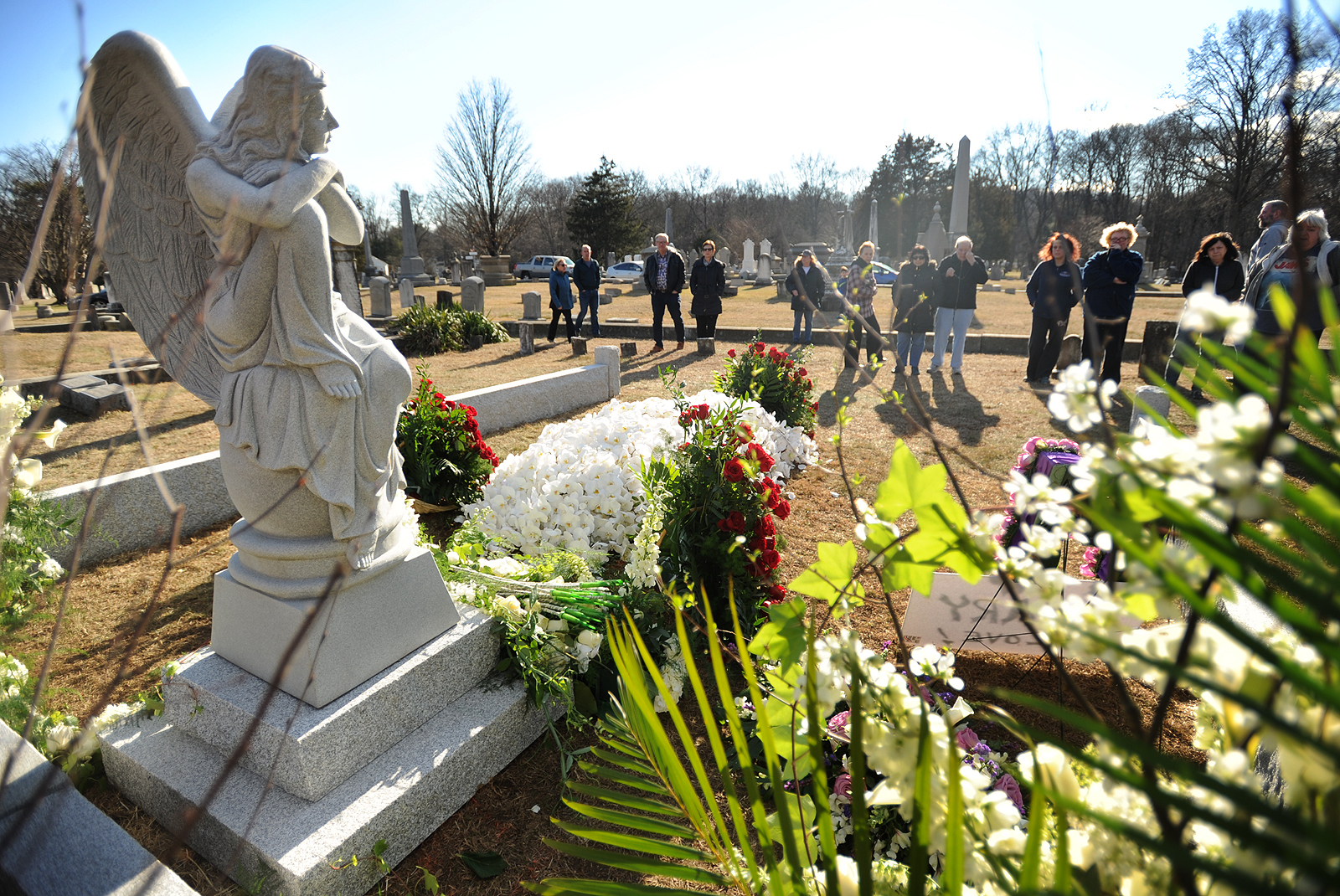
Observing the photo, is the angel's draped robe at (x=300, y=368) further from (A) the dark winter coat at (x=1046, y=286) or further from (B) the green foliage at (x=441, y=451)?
(A) the dark winter coat at (x=1046, y=286)

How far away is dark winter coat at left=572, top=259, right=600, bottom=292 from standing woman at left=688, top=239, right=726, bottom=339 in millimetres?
2244

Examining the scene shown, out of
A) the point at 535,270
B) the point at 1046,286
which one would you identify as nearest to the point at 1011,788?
the point at 1046,286

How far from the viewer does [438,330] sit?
41.1ft

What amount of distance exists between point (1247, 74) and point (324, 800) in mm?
35588

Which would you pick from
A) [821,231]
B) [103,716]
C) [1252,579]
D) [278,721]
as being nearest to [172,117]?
[278,721]

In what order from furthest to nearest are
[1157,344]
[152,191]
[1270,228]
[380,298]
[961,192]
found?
[961,192]
[380,298]
[1157,344]
[1270,228]
[152,191]

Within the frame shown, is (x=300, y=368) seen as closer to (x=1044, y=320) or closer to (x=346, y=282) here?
(x=1044, y=320)

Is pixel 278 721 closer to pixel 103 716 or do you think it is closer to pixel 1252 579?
pixel 103 716

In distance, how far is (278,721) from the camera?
228 cm

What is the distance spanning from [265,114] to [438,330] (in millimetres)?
10763

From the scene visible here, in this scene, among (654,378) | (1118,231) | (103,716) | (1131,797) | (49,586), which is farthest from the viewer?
(654,378)

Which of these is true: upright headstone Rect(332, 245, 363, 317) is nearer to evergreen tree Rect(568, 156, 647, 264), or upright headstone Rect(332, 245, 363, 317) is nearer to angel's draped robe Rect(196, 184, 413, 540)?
angel's draped robe Rect(196, 184, 413, 540)

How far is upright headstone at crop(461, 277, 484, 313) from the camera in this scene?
1628 centimetres

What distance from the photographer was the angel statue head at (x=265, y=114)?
2129 mm
